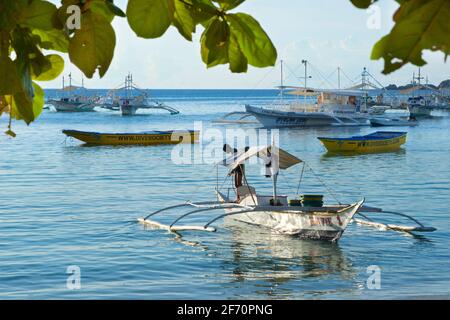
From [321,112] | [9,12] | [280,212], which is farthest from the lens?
[321,112]

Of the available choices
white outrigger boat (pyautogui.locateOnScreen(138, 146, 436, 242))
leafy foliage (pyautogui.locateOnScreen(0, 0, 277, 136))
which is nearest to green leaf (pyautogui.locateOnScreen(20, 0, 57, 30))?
leafy foliage (pyautogui.locateOnScreen(0, 0, 277, 136))

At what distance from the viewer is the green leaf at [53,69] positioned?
0.93 metres

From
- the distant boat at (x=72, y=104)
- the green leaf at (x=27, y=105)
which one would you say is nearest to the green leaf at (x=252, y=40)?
the green leaf at (x=27, y=105)

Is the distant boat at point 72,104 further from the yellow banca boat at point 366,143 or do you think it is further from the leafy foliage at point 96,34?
the leafy foliage at point 96,34

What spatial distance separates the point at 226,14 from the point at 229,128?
56.6 metres

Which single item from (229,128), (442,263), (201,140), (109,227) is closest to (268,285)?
(442,263)

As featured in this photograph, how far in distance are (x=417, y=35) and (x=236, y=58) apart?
1.03 feet

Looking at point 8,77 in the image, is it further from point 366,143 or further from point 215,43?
point 366,143

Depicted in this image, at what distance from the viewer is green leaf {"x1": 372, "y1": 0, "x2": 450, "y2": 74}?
621 millimetres

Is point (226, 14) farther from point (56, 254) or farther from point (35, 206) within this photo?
point (35, 206)

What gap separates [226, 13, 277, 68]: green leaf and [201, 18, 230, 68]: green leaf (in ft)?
0.03

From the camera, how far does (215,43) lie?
90 centimetres

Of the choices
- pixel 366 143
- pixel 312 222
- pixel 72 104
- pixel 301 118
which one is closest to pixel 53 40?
pixel 312 222

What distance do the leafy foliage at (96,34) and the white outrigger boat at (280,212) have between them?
12.8m
